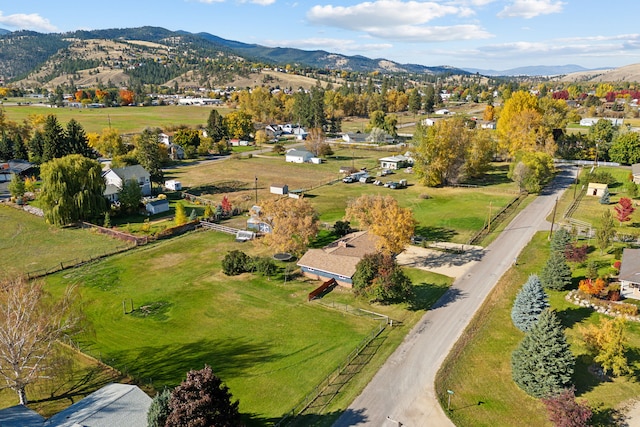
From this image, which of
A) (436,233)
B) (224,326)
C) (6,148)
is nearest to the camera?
(224,326)

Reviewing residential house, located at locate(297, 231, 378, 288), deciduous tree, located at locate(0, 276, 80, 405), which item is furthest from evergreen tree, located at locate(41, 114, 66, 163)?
deciduous tree, located at locate(0, 276, 80, 405)

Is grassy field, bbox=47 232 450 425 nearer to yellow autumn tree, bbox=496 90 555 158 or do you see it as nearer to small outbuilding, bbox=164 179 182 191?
small outbuilding, bbox=164 179 182 191

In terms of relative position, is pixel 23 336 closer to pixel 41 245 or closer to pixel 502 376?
pixel 502 376

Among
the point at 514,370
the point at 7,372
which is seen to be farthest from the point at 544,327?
the point at 7,372

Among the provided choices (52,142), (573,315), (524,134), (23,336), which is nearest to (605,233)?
(573,315)

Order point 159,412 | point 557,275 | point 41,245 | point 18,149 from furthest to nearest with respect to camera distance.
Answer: point 18,149, point 41,245, point 557,275, point 159,412

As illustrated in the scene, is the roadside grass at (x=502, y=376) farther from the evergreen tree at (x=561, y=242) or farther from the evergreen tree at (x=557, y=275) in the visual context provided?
the evergreen tree at (x=561, y=242)

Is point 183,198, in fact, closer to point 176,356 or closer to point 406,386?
point 176,356
